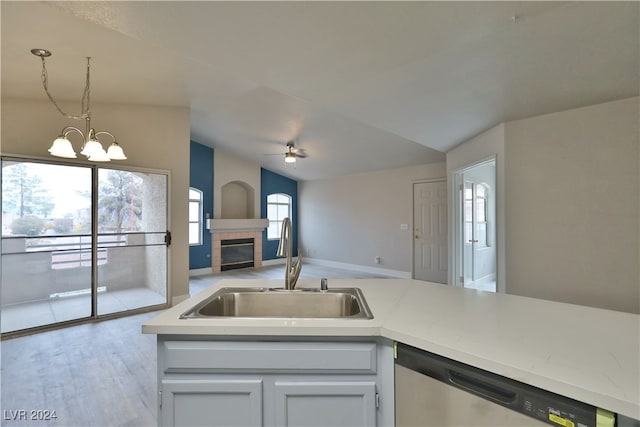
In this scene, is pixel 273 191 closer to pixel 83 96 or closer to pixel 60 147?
pixel 83 96

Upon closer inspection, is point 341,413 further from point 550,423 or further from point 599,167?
point 599,167

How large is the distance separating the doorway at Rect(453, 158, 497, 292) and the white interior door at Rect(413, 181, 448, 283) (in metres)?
0.58

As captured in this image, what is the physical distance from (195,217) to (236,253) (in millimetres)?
1253

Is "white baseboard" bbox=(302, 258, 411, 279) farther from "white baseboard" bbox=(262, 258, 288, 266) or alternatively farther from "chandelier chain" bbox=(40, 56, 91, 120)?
"chandelier chain" bbox=(40, 56, 91, 120)

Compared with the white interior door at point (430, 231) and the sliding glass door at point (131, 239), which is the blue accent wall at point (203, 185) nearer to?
the sliding glass door at point (131, 239)

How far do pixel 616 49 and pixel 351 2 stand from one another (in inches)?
65.8

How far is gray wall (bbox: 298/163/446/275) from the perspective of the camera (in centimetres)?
615

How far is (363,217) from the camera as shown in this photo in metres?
6.93

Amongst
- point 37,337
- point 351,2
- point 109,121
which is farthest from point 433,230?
point 37,337

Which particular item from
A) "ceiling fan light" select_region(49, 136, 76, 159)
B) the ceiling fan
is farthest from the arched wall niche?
"ceiling fan light" select_region(49, 136, 76, 159)

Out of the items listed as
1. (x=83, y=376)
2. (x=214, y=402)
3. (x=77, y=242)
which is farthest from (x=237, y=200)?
(x=214, y=402)

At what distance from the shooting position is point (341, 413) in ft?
3.80

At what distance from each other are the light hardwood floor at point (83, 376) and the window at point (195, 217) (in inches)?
130

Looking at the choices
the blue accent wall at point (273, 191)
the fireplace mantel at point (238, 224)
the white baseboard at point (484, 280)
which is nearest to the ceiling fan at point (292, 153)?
the blue accent wall at point (273, 191)
